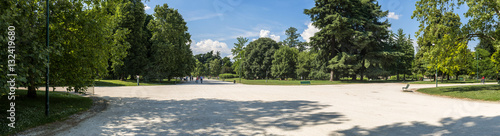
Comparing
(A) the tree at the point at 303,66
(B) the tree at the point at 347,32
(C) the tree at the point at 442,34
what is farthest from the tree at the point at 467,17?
(A) the tree at the point at 303,66

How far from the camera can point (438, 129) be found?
6.13 meters

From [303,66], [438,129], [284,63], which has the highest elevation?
[284,63]

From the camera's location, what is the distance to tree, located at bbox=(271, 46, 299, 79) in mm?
56919

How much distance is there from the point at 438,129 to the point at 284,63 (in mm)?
51090

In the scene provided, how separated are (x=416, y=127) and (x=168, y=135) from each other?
6.46 m

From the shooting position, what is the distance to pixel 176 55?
3584 centimetres

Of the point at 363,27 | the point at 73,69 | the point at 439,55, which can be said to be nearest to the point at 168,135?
the point at 73,69

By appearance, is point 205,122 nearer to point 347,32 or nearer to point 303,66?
point 347,32

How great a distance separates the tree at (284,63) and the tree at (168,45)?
25.4 meters

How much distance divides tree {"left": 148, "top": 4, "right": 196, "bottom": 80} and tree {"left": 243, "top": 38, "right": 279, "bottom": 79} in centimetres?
2891

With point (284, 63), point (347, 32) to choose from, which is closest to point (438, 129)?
point (347, 32)

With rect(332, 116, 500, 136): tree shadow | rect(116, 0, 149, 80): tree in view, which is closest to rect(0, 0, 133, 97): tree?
rect(332, 116, 500, 136): tree shadow

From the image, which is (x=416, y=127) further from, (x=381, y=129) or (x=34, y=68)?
(x=34, y=68)

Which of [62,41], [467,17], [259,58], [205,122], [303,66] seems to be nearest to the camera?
[205,122]
